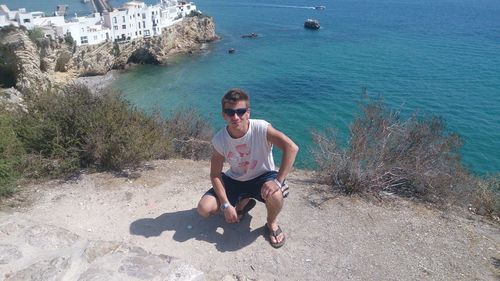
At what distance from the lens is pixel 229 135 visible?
4.33 metres

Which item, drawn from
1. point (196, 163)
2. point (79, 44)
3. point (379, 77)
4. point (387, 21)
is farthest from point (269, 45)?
point (196, 163)

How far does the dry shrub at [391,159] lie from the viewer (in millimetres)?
6422

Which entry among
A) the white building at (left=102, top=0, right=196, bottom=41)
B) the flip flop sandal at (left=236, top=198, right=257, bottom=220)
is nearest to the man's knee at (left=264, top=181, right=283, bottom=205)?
the flip flop sandal at (left=236, top=198, right=257, bottom=220)

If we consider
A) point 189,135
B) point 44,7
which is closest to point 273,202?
point 189,135

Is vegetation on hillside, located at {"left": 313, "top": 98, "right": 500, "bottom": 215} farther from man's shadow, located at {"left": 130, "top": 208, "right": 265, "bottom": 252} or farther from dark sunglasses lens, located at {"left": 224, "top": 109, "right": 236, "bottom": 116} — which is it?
dark sunglasses lens, located at {"left": 224, "top": 109, "right": 236, "bottom": 116}

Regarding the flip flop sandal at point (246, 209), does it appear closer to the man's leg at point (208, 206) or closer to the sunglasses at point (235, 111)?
the man's leg at point (208, 206)

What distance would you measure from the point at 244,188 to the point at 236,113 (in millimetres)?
1036

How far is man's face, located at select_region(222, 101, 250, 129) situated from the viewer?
4.03 m

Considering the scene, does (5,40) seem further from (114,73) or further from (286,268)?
(286,268)

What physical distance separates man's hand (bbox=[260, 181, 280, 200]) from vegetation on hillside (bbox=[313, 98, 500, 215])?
233cm

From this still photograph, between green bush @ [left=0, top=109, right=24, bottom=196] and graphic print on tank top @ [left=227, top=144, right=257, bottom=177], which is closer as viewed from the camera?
graphic print on tank top @ [left=227, top=144, right=257, bottom=177]

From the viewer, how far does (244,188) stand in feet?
15.2

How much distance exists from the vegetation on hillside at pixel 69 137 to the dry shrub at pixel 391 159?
11.2 ft

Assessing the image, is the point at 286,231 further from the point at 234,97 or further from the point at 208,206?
the point at 234,97
